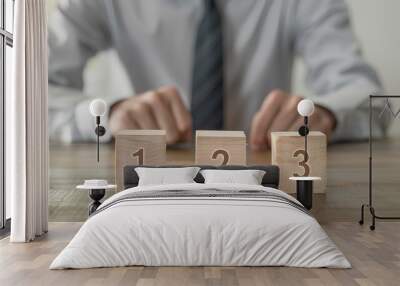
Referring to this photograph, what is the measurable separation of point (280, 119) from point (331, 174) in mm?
897

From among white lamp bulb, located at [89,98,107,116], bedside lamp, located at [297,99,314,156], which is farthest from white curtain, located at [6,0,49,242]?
bedside lamp, located at [297,99,314,156]

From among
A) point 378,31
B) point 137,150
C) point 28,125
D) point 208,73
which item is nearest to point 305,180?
point 208,73

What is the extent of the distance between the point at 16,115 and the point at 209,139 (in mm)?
2365

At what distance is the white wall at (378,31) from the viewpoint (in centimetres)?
835

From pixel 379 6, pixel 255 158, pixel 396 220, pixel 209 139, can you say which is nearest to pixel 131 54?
pixel 209 139

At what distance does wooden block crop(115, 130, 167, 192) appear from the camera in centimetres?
809

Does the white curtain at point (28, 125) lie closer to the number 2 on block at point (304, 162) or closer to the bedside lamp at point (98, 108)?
the bedside lamp at point (98, 108)

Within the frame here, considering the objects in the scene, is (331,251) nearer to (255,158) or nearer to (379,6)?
(255,158)

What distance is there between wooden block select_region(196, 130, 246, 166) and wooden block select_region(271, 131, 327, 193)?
412mm

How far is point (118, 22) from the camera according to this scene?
8453 mm

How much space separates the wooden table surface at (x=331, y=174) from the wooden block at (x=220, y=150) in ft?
0.82

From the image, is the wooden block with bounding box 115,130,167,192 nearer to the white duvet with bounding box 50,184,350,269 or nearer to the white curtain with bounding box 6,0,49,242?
the white curtain with bounding box 6,0,49,242

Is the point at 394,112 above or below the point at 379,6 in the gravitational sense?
below

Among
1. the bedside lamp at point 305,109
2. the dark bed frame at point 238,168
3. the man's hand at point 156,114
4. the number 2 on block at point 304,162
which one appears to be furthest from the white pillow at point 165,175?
the bedside lamp at point 305,109
